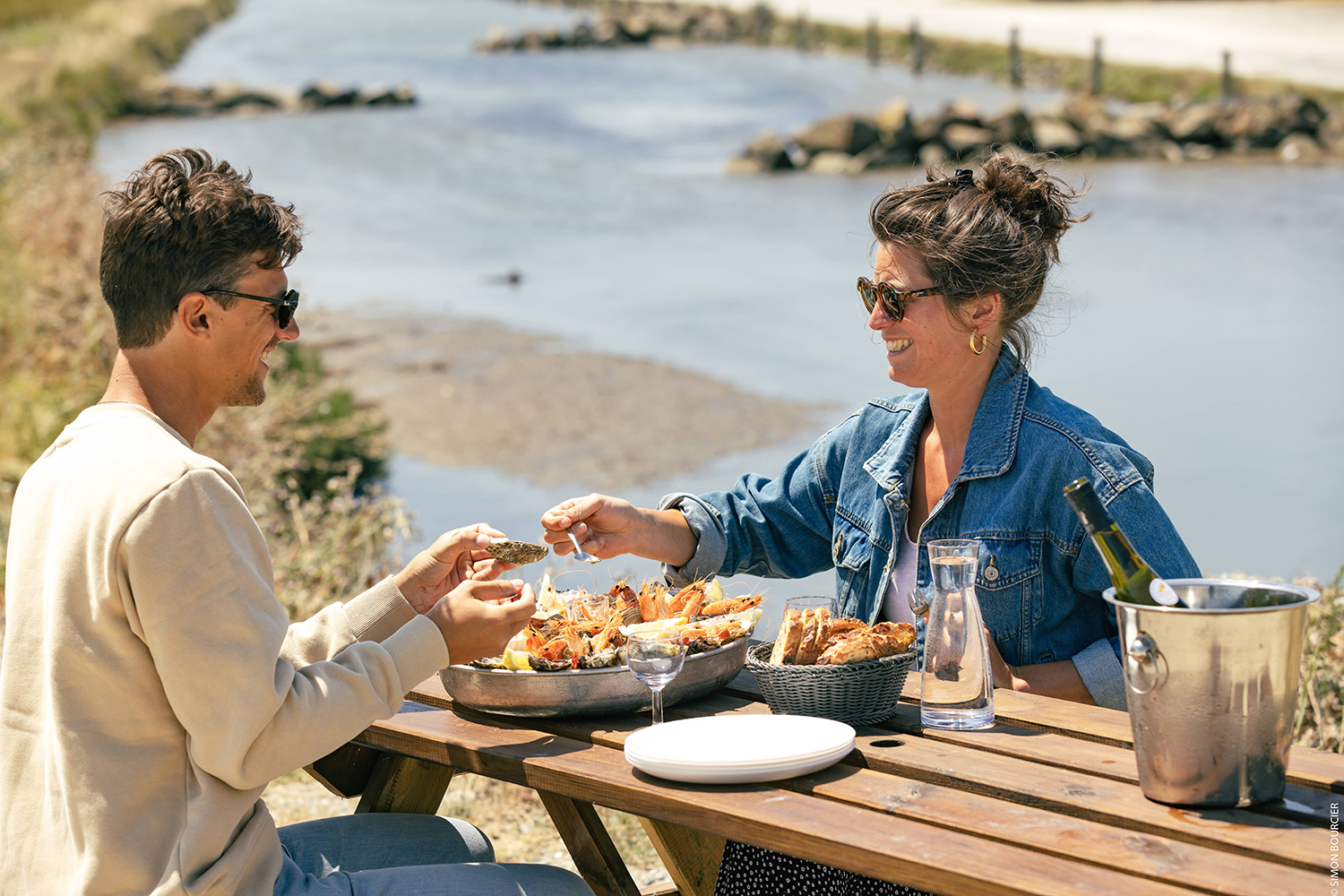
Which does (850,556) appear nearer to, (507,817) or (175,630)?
(175,630)

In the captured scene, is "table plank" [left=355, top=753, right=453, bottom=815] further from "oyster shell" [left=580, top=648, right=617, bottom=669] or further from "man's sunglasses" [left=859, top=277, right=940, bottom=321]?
"man's sunglasses" [left=859, top=277, right=940, bottom=321]

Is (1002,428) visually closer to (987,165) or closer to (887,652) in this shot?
(987,165)

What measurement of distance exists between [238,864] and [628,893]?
792 mm

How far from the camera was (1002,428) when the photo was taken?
9.53 feet

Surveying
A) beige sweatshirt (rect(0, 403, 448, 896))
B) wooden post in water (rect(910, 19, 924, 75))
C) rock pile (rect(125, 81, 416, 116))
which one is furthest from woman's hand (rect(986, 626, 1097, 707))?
wooden post in water (rect(910, 19, 924, 75))

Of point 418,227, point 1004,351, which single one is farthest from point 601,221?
point 1004,351

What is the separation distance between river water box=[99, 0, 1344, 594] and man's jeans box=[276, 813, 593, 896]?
1.74 meters

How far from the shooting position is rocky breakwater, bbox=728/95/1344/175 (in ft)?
71.7

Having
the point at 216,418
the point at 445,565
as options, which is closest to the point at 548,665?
the point at 445,565

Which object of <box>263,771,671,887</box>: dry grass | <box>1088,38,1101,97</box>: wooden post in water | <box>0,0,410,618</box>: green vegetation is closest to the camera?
<box>263,771,671,887</box>: dry grass

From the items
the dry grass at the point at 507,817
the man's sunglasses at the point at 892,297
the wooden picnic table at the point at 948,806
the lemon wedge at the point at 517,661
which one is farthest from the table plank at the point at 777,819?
the dry grass at the point at 507,817

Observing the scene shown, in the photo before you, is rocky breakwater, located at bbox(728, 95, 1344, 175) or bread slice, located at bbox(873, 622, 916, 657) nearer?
bread slice, located at bbox(873, 622, 916, 657)

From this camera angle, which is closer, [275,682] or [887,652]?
[275,682]

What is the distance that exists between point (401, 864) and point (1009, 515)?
4.52 feet
